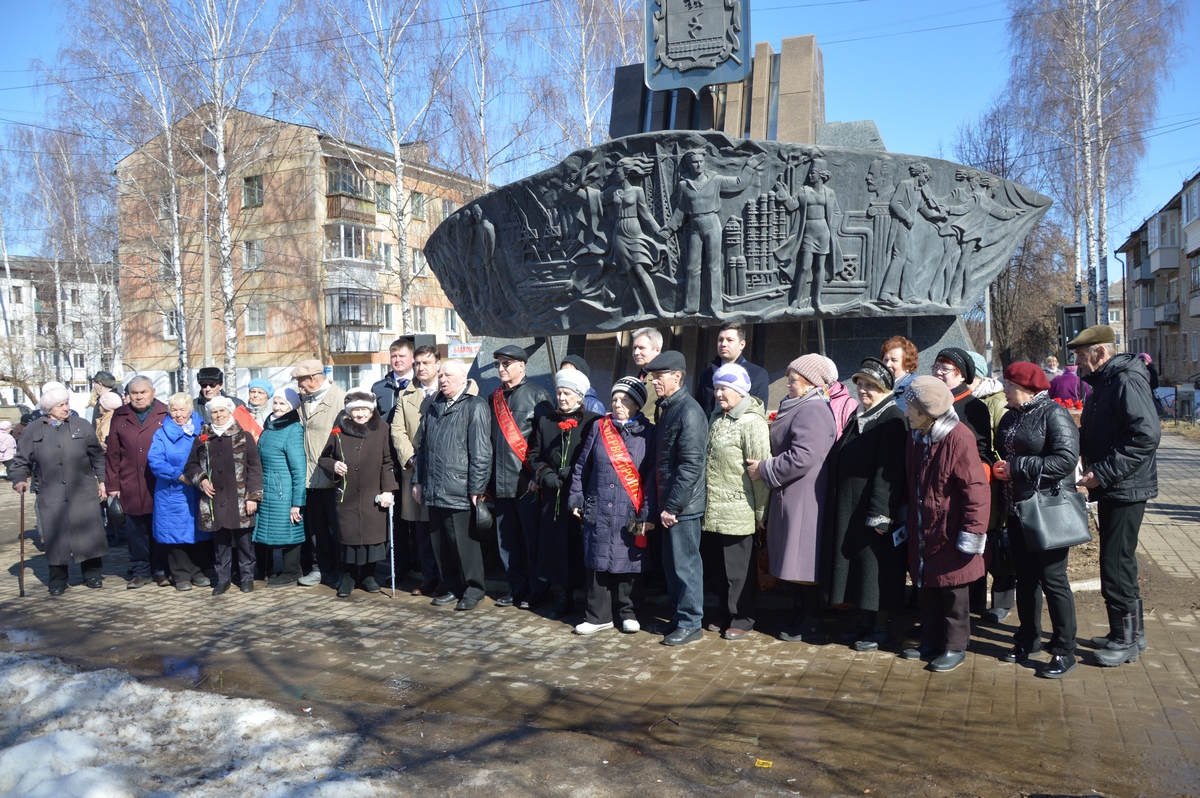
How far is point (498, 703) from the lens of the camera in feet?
15.3

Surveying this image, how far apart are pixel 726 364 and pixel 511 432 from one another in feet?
5.31

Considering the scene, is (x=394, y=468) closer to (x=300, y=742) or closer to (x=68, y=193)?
(x=300, y=742)

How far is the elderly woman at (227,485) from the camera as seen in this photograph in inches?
286

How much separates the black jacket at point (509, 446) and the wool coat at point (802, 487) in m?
1.84

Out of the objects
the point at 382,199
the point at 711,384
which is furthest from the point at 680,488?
the point at 382,199

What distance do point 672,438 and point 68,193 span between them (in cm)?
3314

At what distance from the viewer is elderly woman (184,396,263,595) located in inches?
286

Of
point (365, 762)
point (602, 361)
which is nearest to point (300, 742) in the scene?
point (365, 762)

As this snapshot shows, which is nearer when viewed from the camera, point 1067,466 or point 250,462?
point 1067,466

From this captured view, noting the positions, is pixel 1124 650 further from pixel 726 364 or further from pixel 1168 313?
pixel 1168 313

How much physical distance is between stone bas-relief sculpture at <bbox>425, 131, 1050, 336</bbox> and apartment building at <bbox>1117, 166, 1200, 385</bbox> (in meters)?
38.7

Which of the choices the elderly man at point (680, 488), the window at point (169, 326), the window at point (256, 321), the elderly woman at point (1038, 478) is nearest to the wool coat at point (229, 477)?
the elderly man at point (680, 488)

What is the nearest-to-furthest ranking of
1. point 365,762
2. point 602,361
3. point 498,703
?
1. point 365,762
2. point 498,703
3. point 602,361

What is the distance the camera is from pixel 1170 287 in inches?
1863
